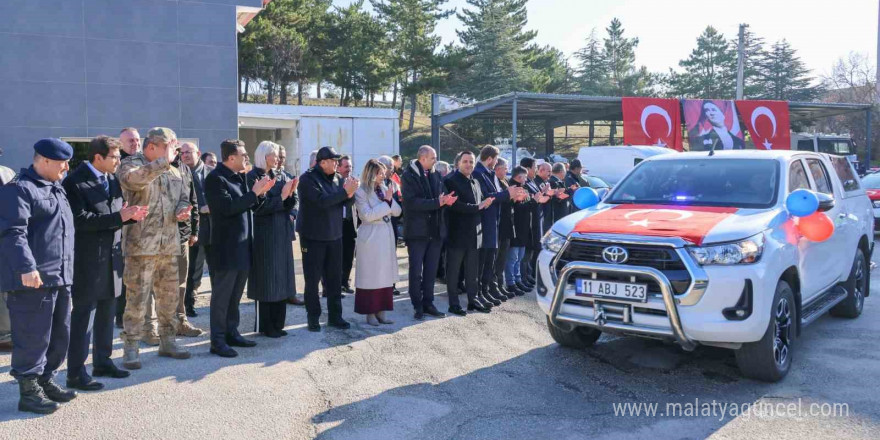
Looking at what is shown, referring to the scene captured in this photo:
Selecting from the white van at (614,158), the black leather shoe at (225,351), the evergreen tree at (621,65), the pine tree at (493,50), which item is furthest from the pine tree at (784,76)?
the black leather shoe at (225,351)

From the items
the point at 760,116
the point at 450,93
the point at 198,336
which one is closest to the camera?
the point at 198,336

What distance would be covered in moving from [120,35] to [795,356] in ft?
43.7

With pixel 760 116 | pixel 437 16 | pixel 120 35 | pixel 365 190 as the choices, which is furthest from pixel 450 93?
pixel 365 190

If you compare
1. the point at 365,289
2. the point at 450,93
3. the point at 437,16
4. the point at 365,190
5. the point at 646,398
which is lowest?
the point at 646,398

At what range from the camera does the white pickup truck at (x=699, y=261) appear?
4.78 metres

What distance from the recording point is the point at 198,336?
21.6 feet

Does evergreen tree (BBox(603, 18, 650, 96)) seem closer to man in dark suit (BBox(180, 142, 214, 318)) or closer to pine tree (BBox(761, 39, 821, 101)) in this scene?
pine tree (BBox(761, 39, 821, 101))

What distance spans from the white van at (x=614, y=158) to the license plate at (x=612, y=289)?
1655cm

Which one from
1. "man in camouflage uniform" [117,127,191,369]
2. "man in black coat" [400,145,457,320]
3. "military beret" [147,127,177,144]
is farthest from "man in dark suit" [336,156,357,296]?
"military beret" [147,127,177,144]

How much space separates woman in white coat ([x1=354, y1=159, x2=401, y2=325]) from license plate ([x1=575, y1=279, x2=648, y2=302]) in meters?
2.40

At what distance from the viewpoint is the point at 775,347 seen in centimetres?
514

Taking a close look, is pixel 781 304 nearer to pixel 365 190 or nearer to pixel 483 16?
pixel 365 190

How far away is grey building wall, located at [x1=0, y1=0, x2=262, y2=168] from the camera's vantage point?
13.0 metres

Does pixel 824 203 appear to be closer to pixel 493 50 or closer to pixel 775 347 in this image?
pixel 775 347
